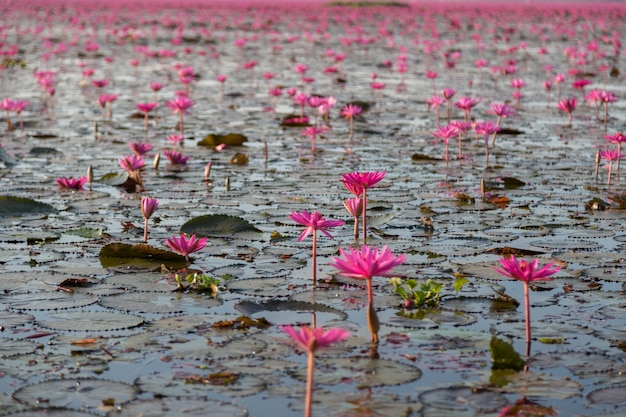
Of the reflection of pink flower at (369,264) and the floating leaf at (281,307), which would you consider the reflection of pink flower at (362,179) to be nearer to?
the floating leaf at (281,307)

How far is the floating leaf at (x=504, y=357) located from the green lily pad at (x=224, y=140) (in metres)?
5.00

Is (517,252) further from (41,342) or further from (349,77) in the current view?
(349,77)

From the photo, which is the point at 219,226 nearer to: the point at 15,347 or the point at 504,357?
the point at 15,347

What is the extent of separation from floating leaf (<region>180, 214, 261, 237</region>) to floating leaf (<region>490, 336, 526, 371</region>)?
75.9 inches

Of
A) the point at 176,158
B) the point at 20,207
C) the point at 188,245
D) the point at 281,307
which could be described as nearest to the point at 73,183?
the point at 20,207

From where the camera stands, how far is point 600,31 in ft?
79.2

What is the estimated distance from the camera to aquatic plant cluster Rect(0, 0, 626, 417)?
2.69 metres

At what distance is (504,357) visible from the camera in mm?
2820

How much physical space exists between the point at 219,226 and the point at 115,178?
1.55 meters

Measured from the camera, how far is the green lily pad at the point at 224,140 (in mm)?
7582

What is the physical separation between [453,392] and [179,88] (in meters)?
10.3

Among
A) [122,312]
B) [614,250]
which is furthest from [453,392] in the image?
[614,250]

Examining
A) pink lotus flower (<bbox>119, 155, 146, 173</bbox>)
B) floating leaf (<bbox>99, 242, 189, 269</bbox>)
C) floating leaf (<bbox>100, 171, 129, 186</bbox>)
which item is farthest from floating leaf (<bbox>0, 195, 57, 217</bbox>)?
floating leaf (<bbox>99, 242, 189, 269</bbox>)

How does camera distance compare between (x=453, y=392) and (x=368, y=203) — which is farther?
(x=368, y=203)
